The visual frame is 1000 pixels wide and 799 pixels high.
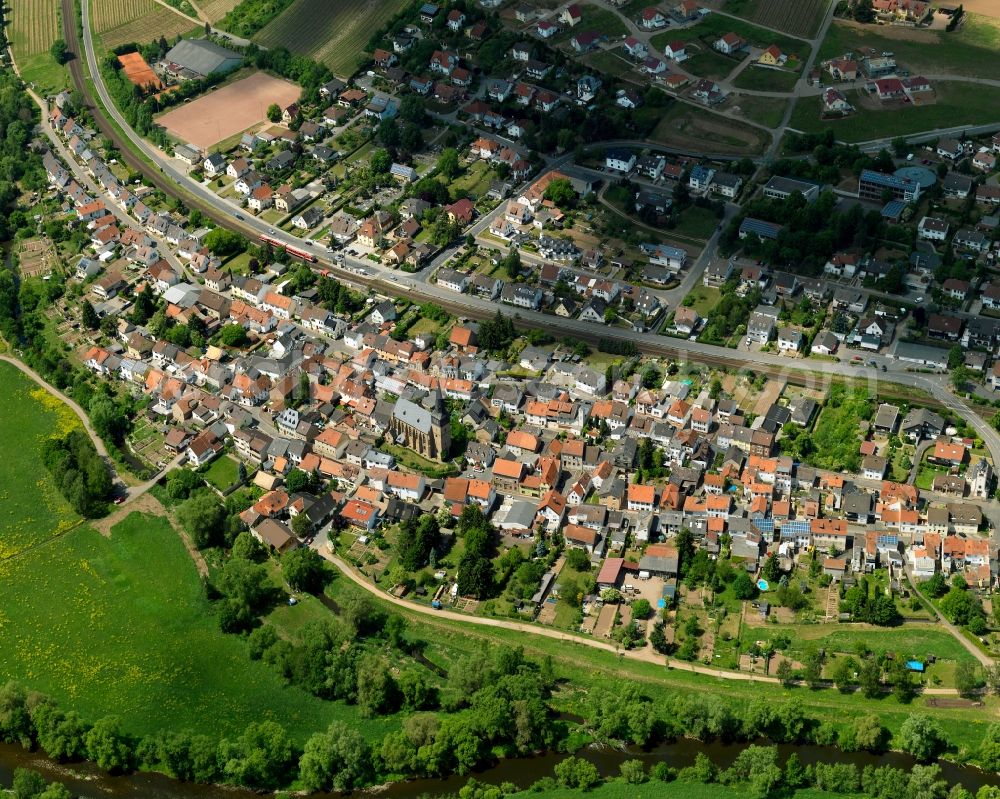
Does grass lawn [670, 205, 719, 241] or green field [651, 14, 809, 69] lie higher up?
green field [651, 14, 809, 69]

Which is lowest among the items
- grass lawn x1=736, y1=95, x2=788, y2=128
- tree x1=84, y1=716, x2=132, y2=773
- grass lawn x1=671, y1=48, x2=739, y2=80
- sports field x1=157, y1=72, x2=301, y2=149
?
tree x1=84, y1=716, x2=132, y2=773

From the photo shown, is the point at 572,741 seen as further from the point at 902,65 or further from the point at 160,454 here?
the point at 902,65

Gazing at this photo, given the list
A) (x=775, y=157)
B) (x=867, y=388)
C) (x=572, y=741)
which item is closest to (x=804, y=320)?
(x=867, y=388)

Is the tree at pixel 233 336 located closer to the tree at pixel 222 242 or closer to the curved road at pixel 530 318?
the curved road at pixel 530 318

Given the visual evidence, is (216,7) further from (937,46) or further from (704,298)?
(937,46)

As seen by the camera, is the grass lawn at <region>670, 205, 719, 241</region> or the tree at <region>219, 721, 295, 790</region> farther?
the grass lawn at <region>670, 205, 719, 241</region>

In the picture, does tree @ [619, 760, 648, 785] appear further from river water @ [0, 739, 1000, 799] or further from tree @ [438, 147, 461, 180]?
tree @ [438, 147, 461, 180]

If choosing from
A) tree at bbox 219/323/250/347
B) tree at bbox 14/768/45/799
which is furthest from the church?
tree at bbox 14/768/45/799
